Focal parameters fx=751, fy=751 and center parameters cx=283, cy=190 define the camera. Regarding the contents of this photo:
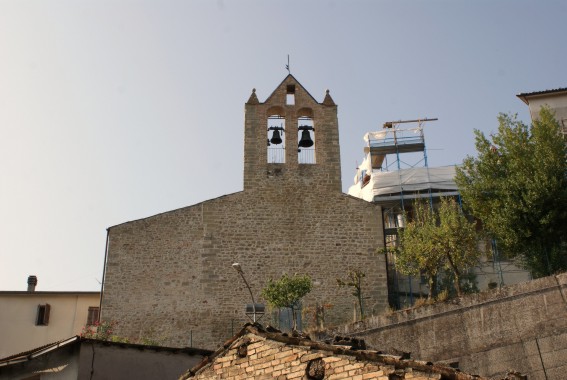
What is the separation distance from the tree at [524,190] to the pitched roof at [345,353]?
10.6 metres

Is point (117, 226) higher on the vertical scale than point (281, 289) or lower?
higher

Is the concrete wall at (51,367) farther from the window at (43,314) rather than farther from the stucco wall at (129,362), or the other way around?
the window at (43,314)

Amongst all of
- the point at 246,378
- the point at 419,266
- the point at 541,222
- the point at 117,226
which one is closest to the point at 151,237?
the point at 117,226

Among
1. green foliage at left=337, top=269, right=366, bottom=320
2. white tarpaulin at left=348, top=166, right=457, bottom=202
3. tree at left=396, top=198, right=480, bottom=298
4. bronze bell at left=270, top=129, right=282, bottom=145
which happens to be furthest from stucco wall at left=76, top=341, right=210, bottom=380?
white tarpaulin at left=348, top=166, right=457, bottom=202

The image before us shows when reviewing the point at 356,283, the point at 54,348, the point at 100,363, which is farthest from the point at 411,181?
the point at 54,348

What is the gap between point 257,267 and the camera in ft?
88.6

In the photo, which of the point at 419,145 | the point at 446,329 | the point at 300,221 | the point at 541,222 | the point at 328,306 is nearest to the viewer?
the point at 446,329

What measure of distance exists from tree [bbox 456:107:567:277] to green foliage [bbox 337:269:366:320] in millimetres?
4537

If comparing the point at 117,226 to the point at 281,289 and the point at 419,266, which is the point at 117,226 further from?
the point at 419,266

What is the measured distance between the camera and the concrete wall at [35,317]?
27.3 meters

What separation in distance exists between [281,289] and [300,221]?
13.4 ft

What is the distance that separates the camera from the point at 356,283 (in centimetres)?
2581

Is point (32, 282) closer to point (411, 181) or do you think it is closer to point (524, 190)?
point (411, 181)

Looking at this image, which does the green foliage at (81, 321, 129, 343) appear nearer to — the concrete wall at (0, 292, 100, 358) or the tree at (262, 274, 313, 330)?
the concrete wall at (0, 292, 100, 358)
